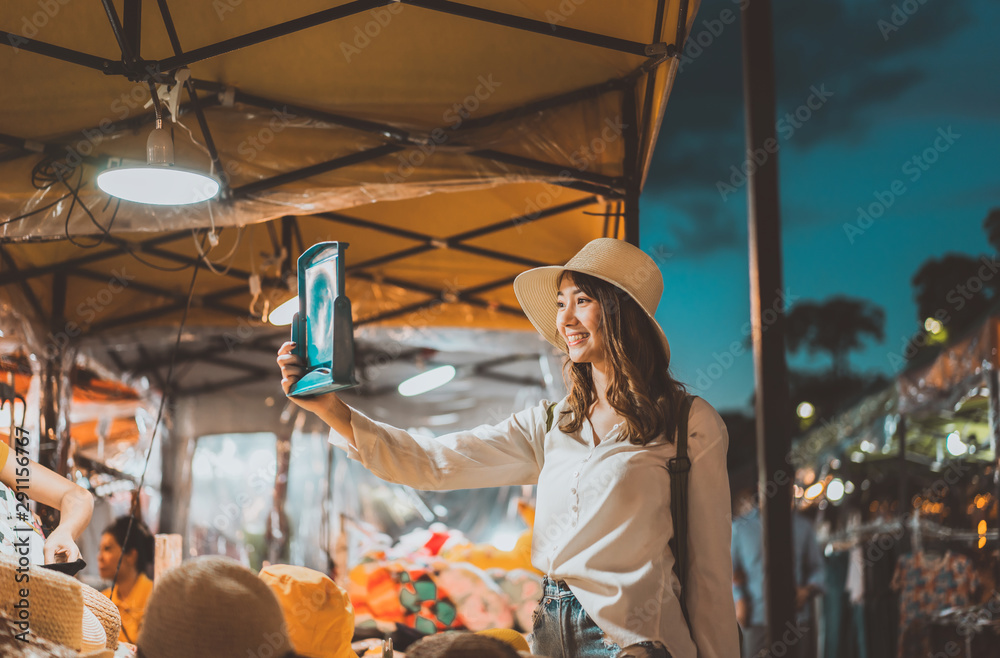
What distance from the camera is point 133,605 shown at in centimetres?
454

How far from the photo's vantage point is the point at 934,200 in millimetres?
39938

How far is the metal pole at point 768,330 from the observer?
3520 millimetres

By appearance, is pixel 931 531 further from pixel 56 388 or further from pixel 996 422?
pixel 56 388

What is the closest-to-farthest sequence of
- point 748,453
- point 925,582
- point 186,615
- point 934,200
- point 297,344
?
1. point 186,615
2. point 297,344
3. point 925,582
4. point 748,453
5. point 934,200

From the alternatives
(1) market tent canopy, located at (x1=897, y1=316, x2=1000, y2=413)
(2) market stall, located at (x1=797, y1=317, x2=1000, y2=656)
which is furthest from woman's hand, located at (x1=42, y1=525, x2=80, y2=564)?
(1) market tent canopy, located at (x1=897, y1=316, x2=1000, y2=413)

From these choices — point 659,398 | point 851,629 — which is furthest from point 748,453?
point 659,398

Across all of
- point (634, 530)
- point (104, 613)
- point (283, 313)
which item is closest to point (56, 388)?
point (283, 313)

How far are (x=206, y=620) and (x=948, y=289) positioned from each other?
37.3 metres

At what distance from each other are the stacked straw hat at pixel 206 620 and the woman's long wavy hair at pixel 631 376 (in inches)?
40.8

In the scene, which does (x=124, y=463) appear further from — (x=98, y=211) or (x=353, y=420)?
(x=353, y=420)

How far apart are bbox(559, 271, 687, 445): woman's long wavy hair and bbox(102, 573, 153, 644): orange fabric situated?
3.03 m

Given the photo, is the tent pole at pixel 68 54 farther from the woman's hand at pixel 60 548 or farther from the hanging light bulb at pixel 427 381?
the hanging light bulb at pixel 427 381

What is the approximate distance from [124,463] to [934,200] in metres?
42.8

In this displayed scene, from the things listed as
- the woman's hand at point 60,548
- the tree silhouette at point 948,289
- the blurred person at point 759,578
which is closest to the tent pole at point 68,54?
the woman's hand at point 60,548
